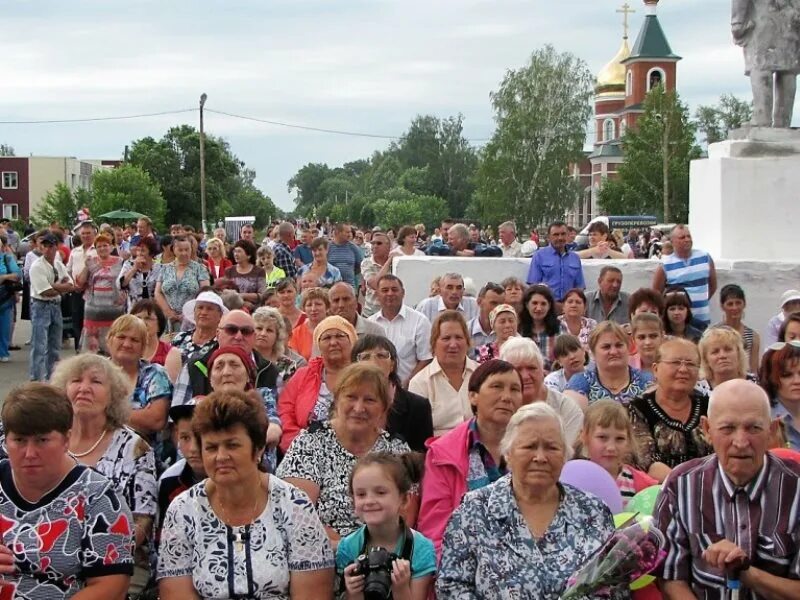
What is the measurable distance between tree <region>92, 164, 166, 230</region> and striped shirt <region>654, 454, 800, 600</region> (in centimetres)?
5132

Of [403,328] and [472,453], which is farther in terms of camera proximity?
[403,328]

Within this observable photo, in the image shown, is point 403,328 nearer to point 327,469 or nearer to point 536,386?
point 536,386

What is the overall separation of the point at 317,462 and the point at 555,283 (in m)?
6.28

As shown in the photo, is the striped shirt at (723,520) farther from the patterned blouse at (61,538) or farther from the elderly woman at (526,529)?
the patterned blouse at (61,538)

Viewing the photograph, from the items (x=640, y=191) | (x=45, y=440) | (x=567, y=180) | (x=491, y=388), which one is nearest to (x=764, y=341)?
(x=491, y=388)

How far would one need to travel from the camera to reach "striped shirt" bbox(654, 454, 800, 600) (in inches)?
153

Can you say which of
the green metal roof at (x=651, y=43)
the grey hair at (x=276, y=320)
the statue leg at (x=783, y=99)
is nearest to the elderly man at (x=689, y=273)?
the statue leg at (x=783, y=99)

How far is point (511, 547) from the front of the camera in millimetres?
3977

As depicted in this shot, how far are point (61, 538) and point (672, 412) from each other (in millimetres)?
3110

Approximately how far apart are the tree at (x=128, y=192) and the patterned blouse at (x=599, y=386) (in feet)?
161

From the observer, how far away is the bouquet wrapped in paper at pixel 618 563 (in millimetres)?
3680

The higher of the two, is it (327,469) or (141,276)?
(141,276)

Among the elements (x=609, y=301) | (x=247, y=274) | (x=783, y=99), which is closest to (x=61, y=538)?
(x=609, y=301)

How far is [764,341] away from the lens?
10234 mm
